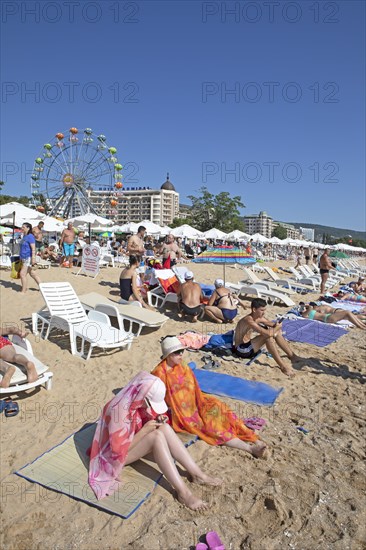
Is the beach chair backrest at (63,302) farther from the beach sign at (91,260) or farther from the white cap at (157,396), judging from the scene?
the beach sign at (91,260)

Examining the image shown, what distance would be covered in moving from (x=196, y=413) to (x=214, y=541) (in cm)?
103

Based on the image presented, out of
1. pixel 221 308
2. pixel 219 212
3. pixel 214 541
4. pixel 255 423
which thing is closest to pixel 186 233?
pixel 221 308

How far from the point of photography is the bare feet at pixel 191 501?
2.36 m

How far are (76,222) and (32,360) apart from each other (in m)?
12.5

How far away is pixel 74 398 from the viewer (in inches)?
154

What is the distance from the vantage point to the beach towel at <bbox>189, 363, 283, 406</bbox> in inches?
156

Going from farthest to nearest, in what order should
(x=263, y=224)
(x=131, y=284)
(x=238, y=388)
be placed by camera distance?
(x=263, y=224)
(x=131, y=284)
(x=238, y=388)

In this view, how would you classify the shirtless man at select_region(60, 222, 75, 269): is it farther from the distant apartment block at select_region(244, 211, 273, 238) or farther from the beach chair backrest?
the distant apartment block at select_region(244, 211, 273, 238)

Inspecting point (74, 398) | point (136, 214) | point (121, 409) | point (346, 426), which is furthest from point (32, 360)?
point (136, 214)

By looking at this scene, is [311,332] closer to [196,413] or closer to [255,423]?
[255,423]

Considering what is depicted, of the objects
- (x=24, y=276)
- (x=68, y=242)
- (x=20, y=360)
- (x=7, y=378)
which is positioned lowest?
(x=7, y=378)

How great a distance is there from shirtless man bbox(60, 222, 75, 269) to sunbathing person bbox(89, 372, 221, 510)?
10151 mm

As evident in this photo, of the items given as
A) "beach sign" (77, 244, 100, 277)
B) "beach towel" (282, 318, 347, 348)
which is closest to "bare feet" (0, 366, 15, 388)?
"beach towel" (282, 318, 347, 348)

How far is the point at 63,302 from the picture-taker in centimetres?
592
